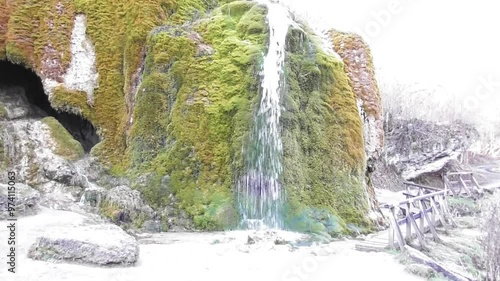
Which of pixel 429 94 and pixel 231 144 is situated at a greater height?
pixel 429 94

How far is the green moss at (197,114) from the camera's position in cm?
1088

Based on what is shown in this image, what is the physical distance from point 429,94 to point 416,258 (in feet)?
112

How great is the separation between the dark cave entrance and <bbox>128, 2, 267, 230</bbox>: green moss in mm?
2496

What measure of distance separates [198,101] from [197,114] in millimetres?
344

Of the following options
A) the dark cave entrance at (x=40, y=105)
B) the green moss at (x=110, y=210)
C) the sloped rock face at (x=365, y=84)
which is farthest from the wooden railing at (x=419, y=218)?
the dark cave entrance at (x=40, y=105)

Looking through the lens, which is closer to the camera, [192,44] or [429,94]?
[192,44]

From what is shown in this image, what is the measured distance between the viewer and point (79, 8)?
45.5 ft

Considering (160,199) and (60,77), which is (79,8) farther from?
(160,199)

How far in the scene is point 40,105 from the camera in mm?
14266

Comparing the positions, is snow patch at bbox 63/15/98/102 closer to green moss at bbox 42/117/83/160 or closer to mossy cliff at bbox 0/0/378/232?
mossy cliff at bbox 0/0/378/232

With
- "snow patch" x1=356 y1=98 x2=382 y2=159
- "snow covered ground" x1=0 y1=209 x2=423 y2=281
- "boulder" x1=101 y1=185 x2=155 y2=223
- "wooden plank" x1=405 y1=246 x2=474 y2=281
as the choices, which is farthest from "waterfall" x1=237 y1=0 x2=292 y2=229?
"snow patch" x1=356 y1=98 x2=382 y2=159

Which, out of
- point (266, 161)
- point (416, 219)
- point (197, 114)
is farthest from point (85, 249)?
point (416, 219)

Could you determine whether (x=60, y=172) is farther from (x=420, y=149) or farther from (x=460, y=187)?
(x=420, y=149)

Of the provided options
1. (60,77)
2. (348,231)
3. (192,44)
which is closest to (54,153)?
(60,77)
